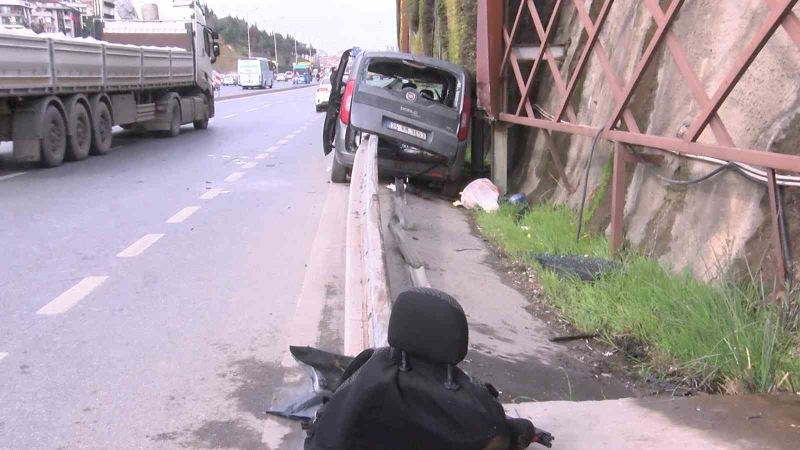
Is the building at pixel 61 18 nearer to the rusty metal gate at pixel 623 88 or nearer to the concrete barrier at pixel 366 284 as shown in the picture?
the rusty metal gate at pixel 623 88

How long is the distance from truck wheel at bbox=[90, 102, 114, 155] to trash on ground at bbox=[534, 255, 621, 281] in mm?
11208

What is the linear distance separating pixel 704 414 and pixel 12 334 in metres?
4.15

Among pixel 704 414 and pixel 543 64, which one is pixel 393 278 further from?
pixel 543 64

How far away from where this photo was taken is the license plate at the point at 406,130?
33.8 ft

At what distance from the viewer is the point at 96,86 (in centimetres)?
1530

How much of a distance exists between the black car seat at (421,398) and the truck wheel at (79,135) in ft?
42.2

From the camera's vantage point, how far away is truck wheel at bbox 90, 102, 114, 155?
50.2 feet

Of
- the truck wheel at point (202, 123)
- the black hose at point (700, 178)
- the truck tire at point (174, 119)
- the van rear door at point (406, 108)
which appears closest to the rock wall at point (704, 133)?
the black hose at point (700, 178)

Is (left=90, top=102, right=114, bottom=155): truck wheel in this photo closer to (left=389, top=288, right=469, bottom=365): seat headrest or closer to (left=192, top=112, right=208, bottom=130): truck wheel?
(left=192, top=112, right=208, bottom=130): truck wheel

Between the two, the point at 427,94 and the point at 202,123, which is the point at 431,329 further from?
the point at 202,123

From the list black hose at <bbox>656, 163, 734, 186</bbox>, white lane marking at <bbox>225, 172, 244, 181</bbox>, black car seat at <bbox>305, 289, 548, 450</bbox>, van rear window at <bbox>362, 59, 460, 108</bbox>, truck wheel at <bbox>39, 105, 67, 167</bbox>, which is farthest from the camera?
truck wheel at <bbox>39, 105, 67, 167</bbox>

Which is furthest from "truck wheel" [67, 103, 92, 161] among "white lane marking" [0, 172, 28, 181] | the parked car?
the parked car

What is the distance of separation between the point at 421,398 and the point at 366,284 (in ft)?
5.42

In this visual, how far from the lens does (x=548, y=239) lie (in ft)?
23.9
